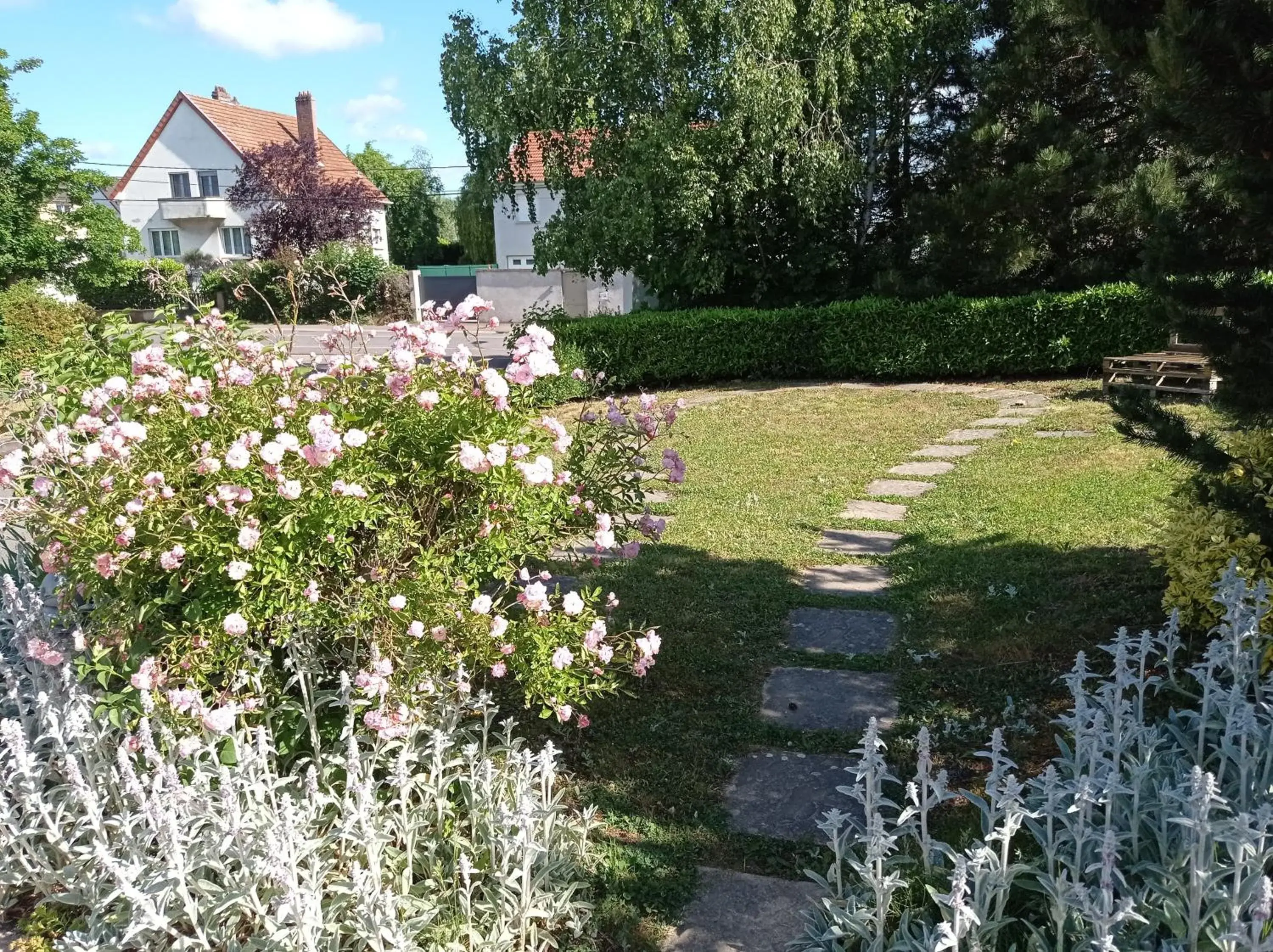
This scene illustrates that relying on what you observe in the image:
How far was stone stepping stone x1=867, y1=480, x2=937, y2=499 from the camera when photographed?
22.2 feet

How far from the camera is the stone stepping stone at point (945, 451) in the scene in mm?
7832

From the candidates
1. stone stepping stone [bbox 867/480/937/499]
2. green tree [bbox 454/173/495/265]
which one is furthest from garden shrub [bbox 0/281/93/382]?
green tree [bbox 454/173/495/265]

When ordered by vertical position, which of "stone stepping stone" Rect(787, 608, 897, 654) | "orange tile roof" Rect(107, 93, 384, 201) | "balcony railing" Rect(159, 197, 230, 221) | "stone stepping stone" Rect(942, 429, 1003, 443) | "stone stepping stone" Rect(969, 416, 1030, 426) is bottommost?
"stone stepping stone" Rect(787, 608, 897, 654)

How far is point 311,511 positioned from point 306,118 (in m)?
40.2

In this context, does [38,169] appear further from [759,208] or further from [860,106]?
[860,106]

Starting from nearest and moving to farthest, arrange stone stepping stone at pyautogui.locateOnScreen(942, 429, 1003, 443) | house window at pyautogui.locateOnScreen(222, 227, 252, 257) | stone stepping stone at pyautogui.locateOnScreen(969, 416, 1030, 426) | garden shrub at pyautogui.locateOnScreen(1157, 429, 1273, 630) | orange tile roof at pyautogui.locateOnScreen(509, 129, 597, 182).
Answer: garden shrub at pyautogui.locateOnScreen(1157, 429, 1273, 630) → stone stepping stone at pyautogui.locateOnScreen(942, 429, 1003, 443) → stone stepping stone at pyautogui.locateOnScreen(969, 416, 1030, 426) → orange tile roof at pyautogui.locateOnScreen(509, 129, 597, 182) → house window at pyautogui.locateOnScreen(222, 227, 252, 257)

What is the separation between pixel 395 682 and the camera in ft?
9.31

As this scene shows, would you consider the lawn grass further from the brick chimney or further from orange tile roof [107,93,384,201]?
the brick chimney

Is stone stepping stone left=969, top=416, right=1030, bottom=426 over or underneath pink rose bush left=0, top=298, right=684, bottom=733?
underneath

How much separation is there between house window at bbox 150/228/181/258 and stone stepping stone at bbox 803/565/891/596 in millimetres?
38963

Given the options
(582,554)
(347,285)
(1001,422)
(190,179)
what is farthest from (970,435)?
(190,179)

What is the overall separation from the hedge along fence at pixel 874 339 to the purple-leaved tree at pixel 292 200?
1981 cm

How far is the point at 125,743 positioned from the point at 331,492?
915 millimetres

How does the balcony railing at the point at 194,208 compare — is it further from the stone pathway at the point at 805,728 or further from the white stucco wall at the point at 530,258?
the stone pathway at the point at 805,728
